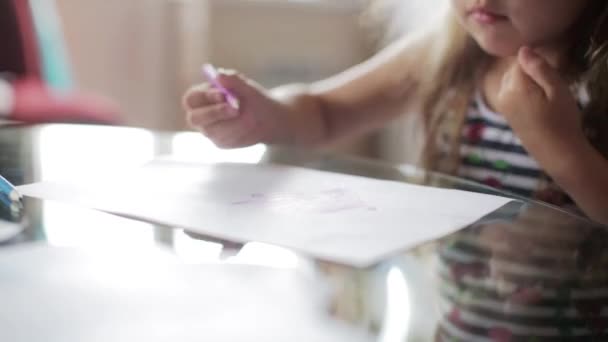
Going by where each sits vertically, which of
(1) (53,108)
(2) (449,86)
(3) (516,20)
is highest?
(3) (516,20)

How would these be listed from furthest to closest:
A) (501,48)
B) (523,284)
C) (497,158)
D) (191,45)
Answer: (191,45) → (497,158) → (501,48) → (523,284)

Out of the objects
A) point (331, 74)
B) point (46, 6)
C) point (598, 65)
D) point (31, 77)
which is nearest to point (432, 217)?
point (598, 65)

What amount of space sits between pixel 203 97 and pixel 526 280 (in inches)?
15.7

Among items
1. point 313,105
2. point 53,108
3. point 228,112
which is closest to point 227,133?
Result: point 228,112

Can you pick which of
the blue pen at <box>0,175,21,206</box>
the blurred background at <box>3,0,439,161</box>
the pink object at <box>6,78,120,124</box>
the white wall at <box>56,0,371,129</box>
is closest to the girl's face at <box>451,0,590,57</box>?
the blue pen at <box>0,175,21,206</box>

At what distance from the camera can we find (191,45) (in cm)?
177

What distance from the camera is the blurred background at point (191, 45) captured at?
69.0 inches

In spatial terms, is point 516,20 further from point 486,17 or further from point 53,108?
point 53,108

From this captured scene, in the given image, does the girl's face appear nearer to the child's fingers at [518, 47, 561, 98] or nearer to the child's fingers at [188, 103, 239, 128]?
the child's fingers at [518, 47, 561, 98]

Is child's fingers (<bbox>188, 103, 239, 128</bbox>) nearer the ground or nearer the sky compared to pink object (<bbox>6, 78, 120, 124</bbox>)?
nearer the sky

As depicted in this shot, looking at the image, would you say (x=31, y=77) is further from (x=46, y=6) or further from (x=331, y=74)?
(x=331, y=74)

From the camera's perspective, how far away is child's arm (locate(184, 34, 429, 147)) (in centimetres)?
72

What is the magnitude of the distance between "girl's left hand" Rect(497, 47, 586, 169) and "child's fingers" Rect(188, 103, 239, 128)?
27 cm

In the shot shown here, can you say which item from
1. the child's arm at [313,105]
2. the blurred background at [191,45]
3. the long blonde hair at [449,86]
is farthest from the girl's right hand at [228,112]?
the blurred background at [191,45]
